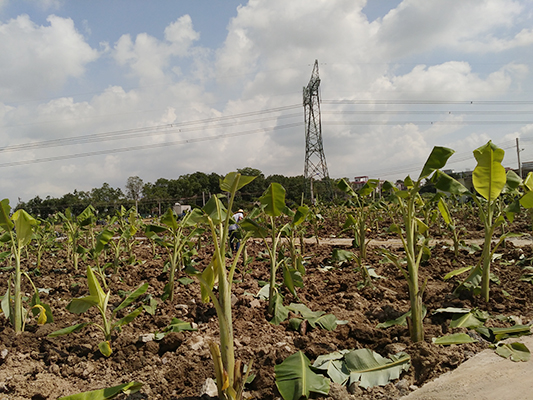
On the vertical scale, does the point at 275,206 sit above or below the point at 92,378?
above

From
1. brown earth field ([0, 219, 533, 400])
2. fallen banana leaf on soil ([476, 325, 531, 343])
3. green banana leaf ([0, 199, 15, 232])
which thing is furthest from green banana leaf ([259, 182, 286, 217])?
green banana leaf ([0, 199, 15, 232])

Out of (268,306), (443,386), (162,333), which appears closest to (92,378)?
(162,333)

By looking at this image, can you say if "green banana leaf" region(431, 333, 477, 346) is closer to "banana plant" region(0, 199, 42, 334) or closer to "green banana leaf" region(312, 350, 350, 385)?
"green banana leaf" region(312, 350, 350, 385)

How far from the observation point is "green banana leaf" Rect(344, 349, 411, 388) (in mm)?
2260

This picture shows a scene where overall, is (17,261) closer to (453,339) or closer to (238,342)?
(238,342)

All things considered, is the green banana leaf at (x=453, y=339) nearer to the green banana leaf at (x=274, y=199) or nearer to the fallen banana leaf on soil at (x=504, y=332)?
the fallen banana leaf on soil at (x=504, y=332)

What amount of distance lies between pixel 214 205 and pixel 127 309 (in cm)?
214

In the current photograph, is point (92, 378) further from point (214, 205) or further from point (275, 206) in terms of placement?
point (275, 206)

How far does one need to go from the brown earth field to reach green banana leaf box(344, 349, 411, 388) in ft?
0.15

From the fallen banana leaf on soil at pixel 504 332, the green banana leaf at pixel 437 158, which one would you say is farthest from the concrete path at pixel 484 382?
the green banana leaf at pixel 437 158

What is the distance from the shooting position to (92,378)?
252 centimetres

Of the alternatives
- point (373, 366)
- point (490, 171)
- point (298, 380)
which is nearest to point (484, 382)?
point (373, 366)

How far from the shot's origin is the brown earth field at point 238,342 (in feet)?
7.64

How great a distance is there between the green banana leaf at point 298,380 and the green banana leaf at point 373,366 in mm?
273
